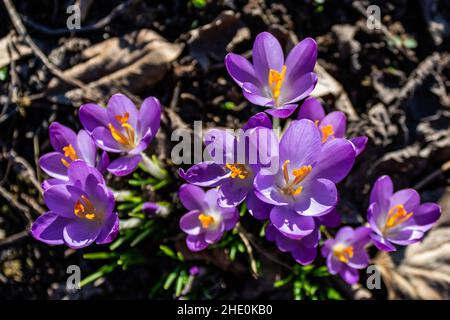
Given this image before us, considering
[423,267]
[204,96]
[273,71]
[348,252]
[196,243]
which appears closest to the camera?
[273,71]

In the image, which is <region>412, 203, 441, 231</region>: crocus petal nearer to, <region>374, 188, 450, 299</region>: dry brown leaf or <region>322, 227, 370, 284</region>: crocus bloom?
<region>322, 227, 370, 284</region>: crocus bloom

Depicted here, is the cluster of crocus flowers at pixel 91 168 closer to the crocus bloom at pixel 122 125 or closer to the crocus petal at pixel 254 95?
the crocus bloom at pixel 122 125

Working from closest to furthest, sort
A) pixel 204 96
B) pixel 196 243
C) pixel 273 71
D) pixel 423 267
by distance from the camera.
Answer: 1. pixel 273 71
2. pixel 196 243
3. pixel 423 267
4. pixel 204 96

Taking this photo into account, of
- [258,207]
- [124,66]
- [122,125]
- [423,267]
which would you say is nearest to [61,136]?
[122,125]

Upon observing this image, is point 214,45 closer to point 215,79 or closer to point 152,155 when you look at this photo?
point 215,79

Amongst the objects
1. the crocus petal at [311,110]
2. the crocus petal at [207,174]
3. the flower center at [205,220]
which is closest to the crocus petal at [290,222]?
the crocus petal at [207,174]

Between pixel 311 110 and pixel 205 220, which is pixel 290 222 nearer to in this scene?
pixel 205 220
